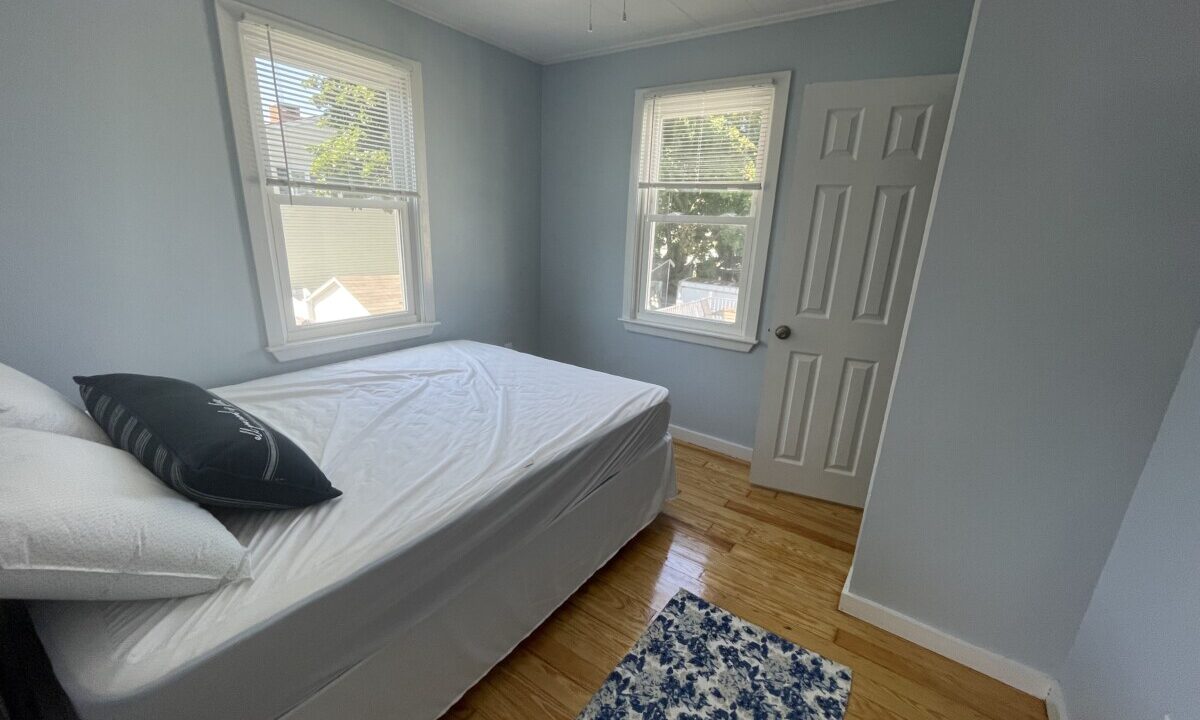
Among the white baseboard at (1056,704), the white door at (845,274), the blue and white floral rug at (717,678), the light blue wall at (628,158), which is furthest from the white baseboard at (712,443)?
the white baseboard at (1056,704)

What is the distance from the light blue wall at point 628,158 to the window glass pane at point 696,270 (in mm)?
224

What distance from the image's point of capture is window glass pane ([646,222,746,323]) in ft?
9.30

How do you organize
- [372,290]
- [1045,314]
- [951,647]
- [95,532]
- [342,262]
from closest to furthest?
[95,532], [1045,314], [951,647], [342,262], [372,290]

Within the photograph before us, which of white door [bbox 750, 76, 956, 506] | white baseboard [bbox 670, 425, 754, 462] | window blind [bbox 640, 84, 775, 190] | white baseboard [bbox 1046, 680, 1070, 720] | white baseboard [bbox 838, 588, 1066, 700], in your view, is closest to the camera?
white baseboard [bbox 1046, 680, 1070, 720]

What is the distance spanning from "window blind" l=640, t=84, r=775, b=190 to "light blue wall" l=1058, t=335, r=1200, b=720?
1.96m

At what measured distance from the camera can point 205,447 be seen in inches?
42.3

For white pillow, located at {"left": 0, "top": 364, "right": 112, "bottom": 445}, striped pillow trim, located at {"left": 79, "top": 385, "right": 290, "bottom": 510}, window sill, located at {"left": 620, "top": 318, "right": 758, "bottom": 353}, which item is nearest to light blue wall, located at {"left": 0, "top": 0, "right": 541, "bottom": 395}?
white pillow, located at {"left": 0, "top": 364, "right": 112, "bottom": 445}

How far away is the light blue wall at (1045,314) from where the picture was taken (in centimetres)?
117

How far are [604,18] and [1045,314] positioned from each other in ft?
7.87

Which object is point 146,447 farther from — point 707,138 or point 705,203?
point 707,138

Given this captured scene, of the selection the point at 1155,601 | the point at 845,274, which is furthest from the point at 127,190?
the point at 1155,601

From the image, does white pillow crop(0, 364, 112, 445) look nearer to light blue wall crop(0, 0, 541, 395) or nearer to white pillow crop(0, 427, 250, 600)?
white pillow crop(0, 427, 250, 600)

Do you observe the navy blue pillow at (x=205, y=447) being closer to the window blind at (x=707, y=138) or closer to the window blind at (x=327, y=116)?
the window blind at (x=327, y=116)

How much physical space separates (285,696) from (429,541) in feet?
1.29
